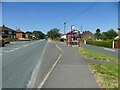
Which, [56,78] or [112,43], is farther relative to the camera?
[112,43]

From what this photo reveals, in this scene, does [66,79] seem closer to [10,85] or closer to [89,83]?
[89,83]

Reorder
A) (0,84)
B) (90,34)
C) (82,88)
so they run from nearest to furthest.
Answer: (82,88) < (0,84) < (90,34)

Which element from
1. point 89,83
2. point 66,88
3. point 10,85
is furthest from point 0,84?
point 89,83

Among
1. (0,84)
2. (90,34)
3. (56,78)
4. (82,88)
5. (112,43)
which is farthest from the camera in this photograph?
(90,34)

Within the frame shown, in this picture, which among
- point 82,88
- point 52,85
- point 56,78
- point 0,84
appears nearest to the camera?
point 82,88

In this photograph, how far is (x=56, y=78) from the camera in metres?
9.85

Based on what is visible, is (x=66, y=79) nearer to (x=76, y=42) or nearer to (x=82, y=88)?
(x=82, y=88)

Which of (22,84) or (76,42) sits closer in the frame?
(22,84)

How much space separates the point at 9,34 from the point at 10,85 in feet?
435

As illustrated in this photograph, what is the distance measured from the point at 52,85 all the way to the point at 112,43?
45.7m

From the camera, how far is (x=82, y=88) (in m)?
7.94

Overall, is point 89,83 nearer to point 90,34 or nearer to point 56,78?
point 56,78

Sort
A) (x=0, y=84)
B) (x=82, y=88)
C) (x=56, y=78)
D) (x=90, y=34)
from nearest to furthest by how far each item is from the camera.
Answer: (x=82, y=88) < (x=0, y=84) < (x=56, y=78) < (x=90, y=34)

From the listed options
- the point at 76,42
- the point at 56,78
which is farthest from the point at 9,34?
the point at 56,78
